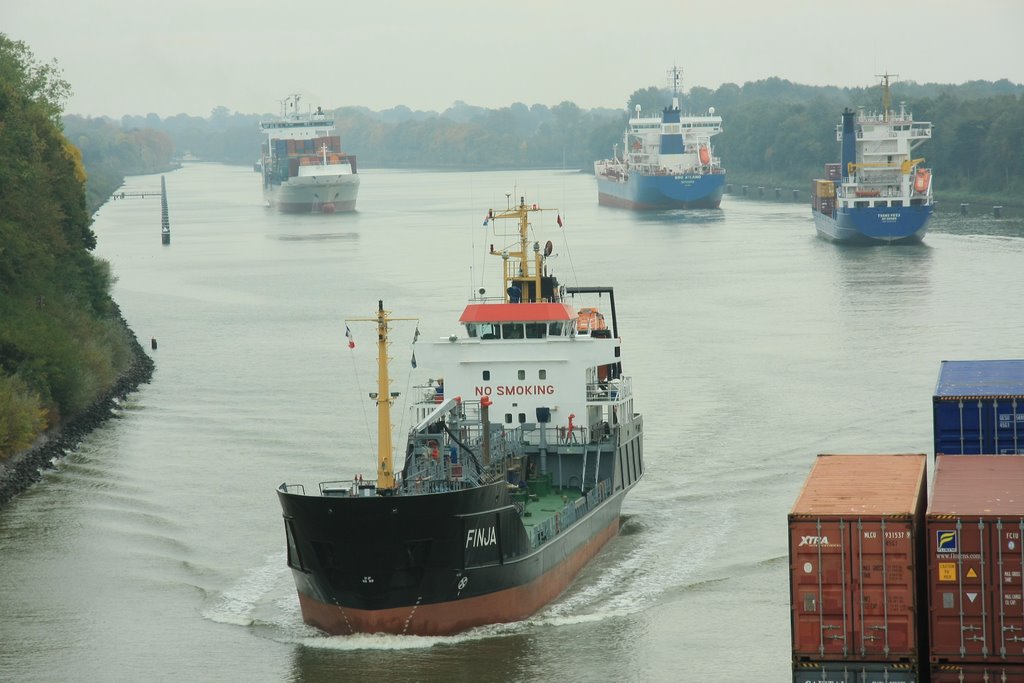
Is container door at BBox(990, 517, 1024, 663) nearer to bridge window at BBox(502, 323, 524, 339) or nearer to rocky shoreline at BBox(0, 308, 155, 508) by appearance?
bridge window at BBox(502, 323, 524, 339)

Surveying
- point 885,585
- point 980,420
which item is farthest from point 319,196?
point 885,585

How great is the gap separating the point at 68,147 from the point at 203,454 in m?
31.7

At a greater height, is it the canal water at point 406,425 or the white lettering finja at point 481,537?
the white lettering finja at point 481,537

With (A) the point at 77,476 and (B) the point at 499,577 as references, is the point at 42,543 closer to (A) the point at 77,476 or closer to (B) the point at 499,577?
(A) the point at 77,476

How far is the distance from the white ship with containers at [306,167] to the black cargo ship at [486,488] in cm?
10262

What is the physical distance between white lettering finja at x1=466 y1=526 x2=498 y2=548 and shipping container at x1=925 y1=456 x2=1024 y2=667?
775cm

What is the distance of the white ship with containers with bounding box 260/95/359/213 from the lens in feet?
444

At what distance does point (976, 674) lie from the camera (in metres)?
17.2

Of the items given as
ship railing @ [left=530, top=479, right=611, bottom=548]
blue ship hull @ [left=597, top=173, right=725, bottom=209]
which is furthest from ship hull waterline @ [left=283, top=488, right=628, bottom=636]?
blue ship hull @ [left=597, top=173, right=725, bottom=209]

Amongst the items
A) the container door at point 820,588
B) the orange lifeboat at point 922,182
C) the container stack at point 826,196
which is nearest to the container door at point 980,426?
the container door at point 820,588

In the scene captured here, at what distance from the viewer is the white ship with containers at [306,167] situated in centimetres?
13525

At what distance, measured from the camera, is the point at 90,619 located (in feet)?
85.7

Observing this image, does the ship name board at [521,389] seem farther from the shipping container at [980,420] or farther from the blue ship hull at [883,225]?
the blue ship hull at [883,225]

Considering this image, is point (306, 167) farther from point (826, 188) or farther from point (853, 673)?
point (853, 673)
